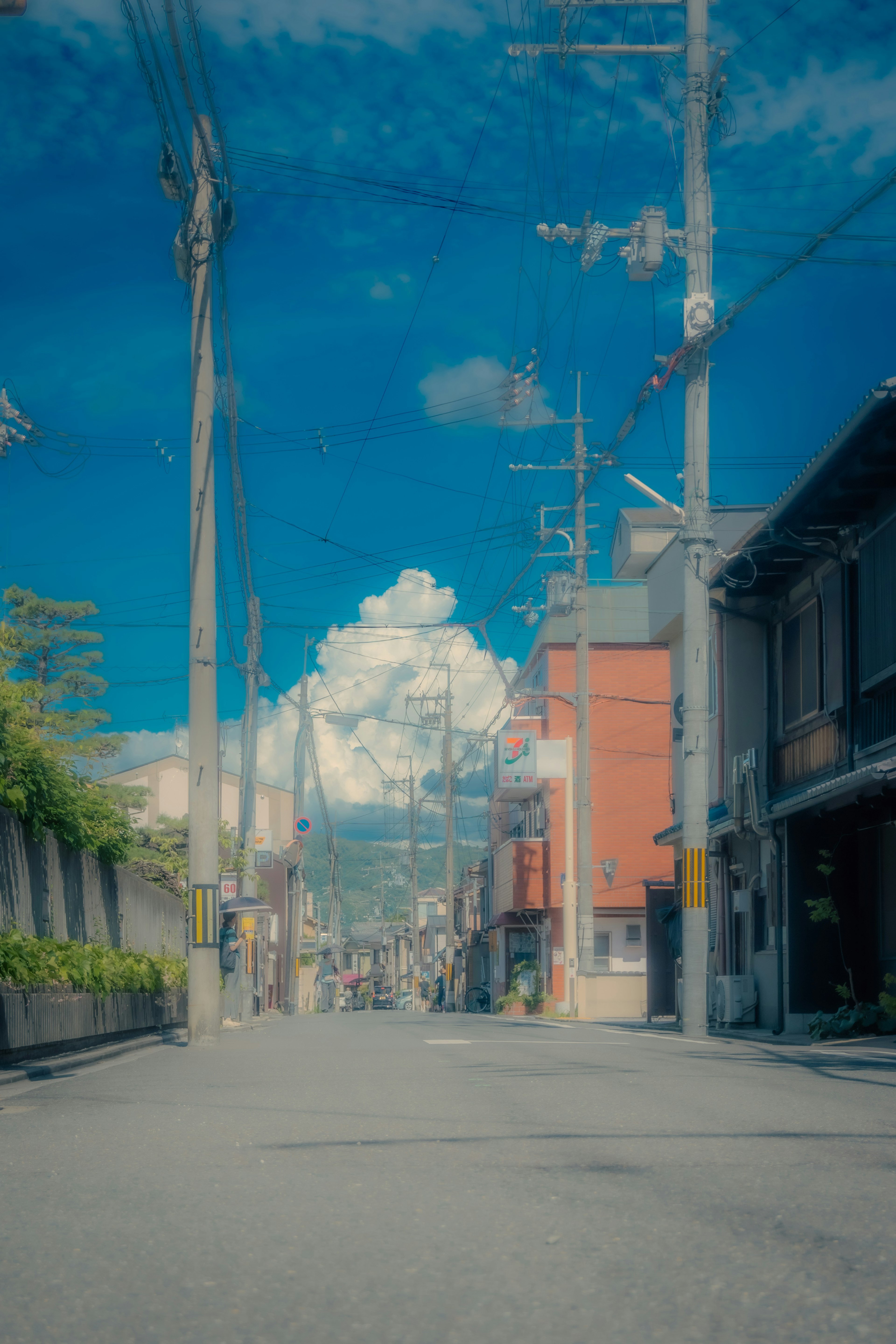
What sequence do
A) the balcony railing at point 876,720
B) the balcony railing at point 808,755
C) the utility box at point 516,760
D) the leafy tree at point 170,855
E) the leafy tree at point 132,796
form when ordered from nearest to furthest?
1. the balcony railing at point 876,720
2. the balcony railing at point 808,755
3. the leafy tree at point 170,855
4. the utility box at point 516,760
5. the leafy tree at point 132,796

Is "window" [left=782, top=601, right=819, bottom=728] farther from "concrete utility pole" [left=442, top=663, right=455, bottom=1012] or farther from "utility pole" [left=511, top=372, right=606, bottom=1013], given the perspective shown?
"concrete utility pole" [left=442, top=663, right=455, bottom=1012]

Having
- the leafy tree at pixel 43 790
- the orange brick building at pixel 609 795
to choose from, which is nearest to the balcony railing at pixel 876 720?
the leafy tree at pixel 43 790

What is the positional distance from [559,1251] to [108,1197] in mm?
1912

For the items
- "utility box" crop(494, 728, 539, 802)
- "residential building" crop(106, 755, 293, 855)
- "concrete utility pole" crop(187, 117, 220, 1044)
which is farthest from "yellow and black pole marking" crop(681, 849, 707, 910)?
"residential building" crop(106, 755, 293, 855)

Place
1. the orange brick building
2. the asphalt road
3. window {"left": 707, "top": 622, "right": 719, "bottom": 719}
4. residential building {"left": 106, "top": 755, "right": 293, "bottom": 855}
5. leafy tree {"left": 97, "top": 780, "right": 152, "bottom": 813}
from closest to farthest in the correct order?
the asphalt road → window {"left": 707, "top": 622, "right": 719, "bottom": 719} → leafy tree {"left": 97, "top": 780, "right": 152, "bottom": 813} → the orange brick building → residential building {"left": 106, "top": 755, "right": 293, "bottom": 855}

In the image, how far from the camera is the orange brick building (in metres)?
43.8

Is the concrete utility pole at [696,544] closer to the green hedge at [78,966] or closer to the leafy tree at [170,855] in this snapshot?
the green hedge at [78,966]

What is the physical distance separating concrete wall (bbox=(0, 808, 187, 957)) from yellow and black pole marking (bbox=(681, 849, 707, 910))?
27.5 ft

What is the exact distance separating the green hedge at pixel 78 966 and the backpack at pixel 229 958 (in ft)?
12.3

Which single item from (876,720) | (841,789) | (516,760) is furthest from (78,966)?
(516,760)

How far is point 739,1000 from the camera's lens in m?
21.4

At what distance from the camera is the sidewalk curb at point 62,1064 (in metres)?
10.5

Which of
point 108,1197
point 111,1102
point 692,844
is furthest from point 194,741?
point 108,1197

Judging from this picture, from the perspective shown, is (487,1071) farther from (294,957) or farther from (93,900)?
(294,957)
